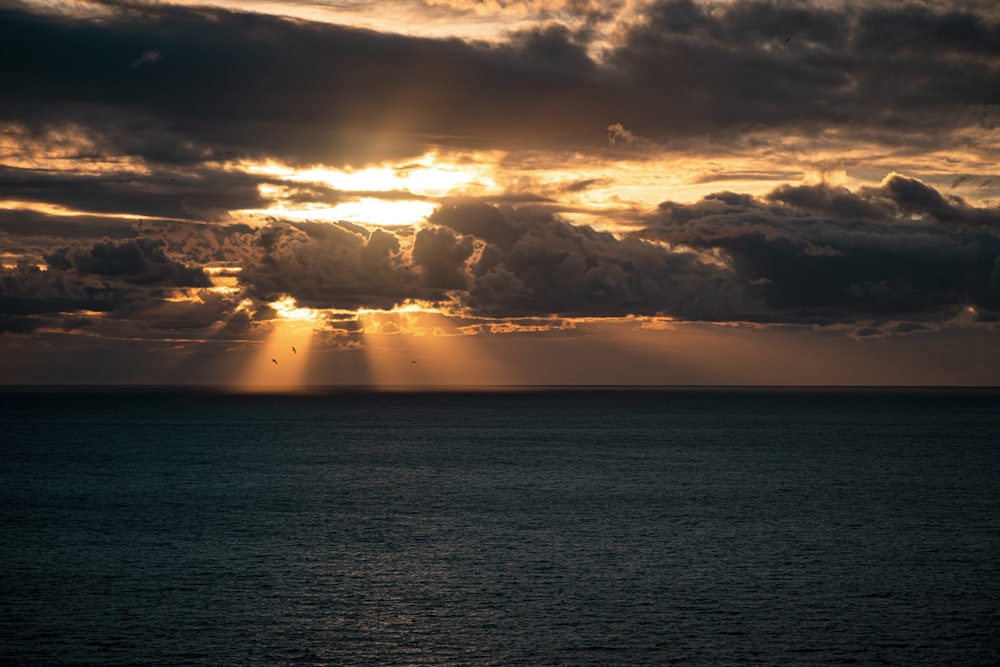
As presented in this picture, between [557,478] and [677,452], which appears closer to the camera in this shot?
[557,478]

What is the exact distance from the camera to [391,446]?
620 feet

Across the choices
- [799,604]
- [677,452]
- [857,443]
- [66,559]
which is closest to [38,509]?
[66,559]

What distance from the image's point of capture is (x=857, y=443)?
19975 cm

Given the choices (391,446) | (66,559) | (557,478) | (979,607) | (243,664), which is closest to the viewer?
(243,664)

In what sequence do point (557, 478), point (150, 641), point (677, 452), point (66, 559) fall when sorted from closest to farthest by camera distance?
point (150, 641)
point (66, 559)
point (557, 478)
point (677, 452)

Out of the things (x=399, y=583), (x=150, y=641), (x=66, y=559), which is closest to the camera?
(x=150, y=641)

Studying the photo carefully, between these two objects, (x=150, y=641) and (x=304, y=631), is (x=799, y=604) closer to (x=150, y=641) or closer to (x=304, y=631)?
(x=304, y=631)

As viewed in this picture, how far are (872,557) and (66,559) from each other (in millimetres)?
60017

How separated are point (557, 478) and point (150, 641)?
8269 centimetres

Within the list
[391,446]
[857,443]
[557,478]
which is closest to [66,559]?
[557,478]

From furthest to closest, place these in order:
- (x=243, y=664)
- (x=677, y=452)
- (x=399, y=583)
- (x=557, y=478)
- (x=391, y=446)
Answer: (x=391, y=446), (x=677, y=452), (x=557, y=478), (x=399, y=583), (x=243, y=664)

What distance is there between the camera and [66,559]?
2820 inches

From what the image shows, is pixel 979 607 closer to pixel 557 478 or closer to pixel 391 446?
pixel 557 478

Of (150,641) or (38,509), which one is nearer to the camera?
(150,641)
